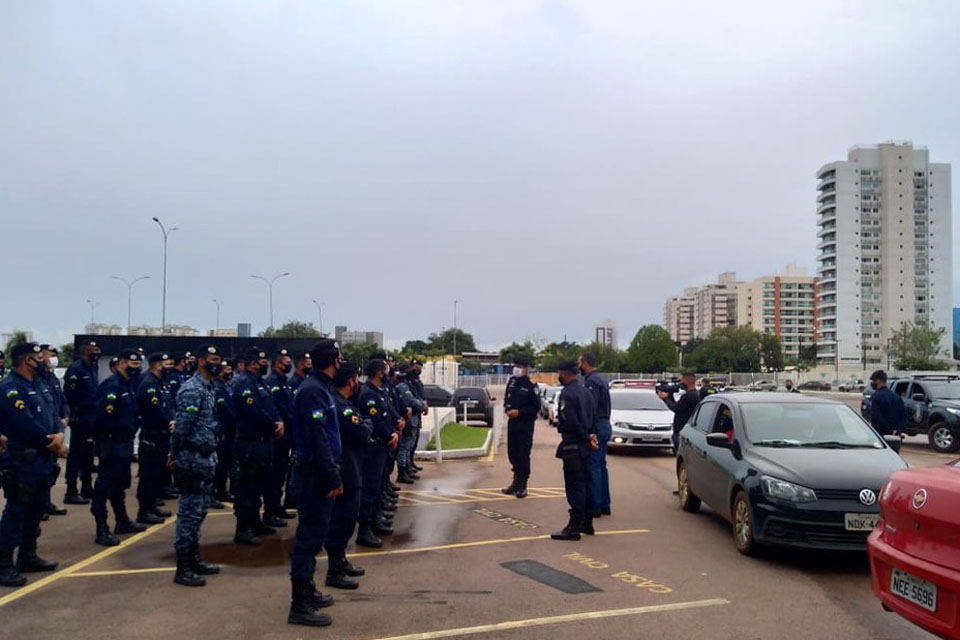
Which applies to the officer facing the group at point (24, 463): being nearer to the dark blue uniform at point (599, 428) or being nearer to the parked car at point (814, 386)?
the dark blue uniform at point (599, 428)

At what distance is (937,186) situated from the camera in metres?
128

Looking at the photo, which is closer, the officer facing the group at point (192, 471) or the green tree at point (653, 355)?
the officer facing the group at point (192, 471)

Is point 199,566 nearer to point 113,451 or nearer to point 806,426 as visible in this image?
point 113,451

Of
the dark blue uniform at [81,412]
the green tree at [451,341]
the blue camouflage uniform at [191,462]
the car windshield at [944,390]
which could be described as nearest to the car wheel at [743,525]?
the blue camouflage uniform at [191,462]

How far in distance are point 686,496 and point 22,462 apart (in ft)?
25.3

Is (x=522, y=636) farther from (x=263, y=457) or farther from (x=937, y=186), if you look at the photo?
(x=937, y=186)

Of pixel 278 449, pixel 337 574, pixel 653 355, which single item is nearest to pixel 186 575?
pixel 337 574

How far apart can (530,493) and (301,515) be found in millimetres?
6594

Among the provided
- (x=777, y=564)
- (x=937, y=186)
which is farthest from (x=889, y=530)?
(x=937, y=186)

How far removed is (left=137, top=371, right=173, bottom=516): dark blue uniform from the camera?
9.12 meters

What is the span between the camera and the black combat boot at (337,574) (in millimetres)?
6539

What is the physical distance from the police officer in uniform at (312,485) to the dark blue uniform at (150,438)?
3.95 meters

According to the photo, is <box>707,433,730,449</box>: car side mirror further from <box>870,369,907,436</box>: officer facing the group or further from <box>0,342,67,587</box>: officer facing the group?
<box>870,369,907,436</box>: officer facing the group

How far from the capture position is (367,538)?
325 inches
